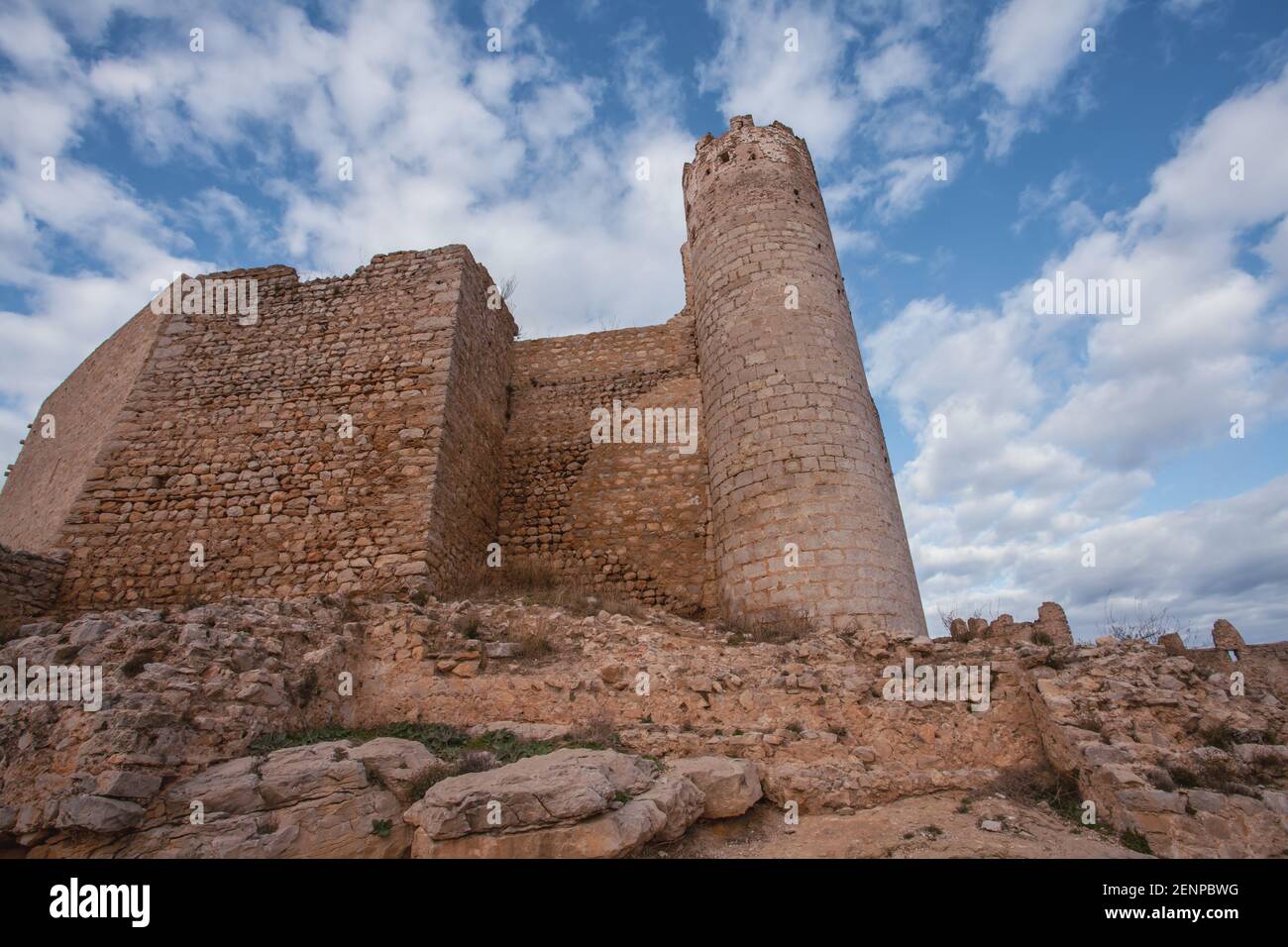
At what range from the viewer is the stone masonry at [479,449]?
8031 millimetres

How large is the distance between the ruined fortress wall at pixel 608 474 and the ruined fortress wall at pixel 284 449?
7.50 ft

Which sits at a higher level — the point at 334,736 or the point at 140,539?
the point at 140,539

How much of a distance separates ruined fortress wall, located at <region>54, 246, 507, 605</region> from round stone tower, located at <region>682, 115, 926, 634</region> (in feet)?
12.8

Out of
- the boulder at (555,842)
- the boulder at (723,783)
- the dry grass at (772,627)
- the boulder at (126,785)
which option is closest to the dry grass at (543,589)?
the dry grass at (772,627)

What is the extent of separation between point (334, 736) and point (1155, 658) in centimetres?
663

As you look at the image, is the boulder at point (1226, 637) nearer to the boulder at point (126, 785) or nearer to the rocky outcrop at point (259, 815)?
the rocky outcrop at point (259, 815)

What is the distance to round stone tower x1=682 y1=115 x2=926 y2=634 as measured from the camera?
7637 mm

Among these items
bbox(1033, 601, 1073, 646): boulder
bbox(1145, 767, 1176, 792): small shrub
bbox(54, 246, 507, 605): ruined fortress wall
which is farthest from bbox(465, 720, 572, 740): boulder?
bbox(1033, 601, 1073, 646): boulder

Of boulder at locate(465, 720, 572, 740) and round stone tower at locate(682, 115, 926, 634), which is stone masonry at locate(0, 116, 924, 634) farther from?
boulder at locate(465, 720, 572, 740)

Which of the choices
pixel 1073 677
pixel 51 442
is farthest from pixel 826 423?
pixel 51 442

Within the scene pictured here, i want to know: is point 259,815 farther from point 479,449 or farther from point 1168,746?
point 479,449

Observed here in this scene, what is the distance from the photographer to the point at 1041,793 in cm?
454

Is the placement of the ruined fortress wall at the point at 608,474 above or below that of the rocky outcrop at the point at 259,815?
above
